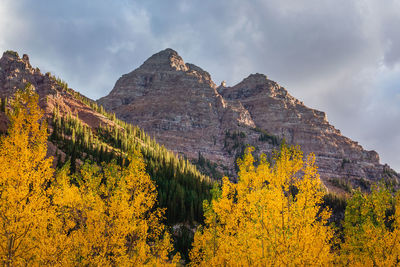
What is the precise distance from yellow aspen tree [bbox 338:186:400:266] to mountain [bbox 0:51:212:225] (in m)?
25.7

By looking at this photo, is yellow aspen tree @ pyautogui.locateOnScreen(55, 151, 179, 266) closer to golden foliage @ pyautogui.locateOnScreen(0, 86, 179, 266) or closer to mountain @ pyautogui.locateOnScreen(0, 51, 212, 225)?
golden foliage @ pyautogui.locateOnScreen(0, 86, 179, 266)

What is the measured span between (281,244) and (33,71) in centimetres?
19847

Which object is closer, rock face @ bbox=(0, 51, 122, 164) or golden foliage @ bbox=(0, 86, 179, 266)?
golden foliage @ bbox=(0, 86, 179, 266)

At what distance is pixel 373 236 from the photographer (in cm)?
2186

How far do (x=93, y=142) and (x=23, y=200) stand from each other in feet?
284

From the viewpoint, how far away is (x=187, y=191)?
78312 mm

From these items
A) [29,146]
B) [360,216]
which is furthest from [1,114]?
[360,216]

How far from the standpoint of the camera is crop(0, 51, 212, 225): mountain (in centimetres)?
6893

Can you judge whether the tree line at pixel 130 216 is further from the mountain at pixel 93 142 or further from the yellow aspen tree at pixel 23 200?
the mountain at pixel 93 142

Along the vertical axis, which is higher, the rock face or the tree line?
A: the rock face

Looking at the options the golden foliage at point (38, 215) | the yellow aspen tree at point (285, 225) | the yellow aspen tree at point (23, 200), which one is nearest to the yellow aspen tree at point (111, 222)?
the golden foliage at point (38, 215)

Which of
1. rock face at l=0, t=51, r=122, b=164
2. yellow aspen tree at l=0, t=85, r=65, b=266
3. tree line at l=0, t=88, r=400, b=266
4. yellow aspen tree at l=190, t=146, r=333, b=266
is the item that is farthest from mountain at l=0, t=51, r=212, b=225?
yellow aspen tree at l=190, t=146, r=333, b=266

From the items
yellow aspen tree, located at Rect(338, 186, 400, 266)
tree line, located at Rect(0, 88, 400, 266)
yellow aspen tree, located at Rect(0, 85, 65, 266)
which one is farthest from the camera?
yellow aspen tree, located at Rect(338, 186, 400, 266)

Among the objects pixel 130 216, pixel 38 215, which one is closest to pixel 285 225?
pixel 130 216
